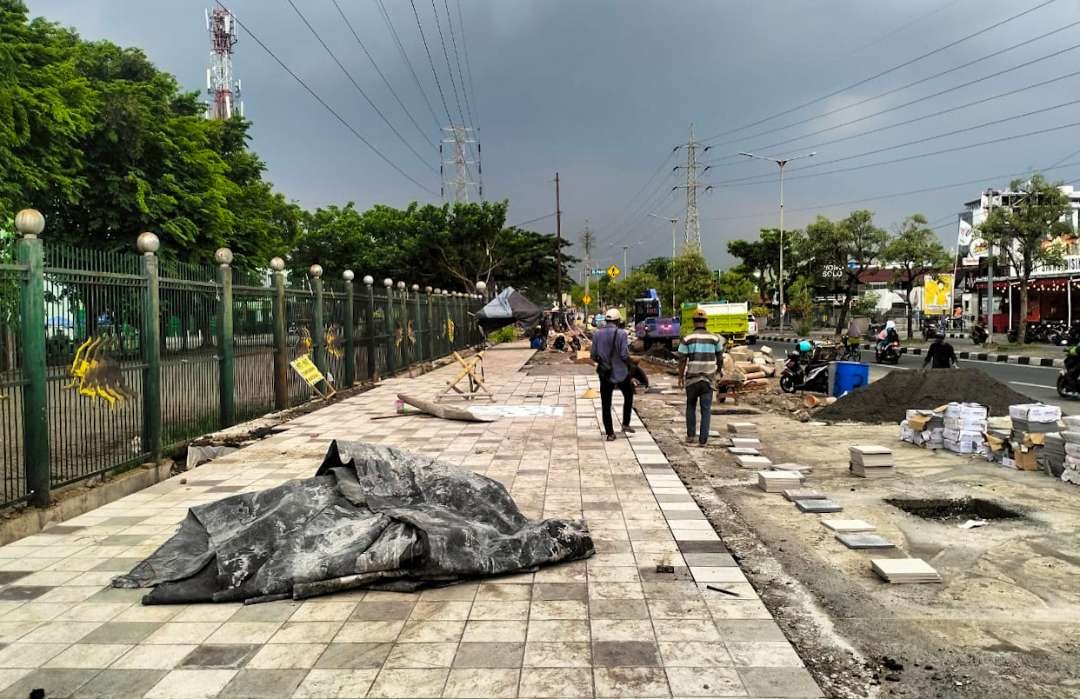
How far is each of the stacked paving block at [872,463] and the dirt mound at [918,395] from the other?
10.9 feet

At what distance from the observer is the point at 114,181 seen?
61.5 feet

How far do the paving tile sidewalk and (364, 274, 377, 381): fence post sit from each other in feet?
35.7

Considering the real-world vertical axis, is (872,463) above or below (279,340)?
below

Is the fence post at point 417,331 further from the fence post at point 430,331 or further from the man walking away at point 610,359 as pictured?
the man walking away at point 610,359

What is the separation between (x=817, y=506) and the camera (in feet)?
19.7

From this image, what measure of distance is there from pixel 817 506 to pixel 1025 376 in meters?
14.9

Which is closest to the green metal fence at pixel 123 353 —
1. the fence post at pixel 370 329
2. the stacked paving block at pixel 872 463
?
the fence post at pixel 370 329

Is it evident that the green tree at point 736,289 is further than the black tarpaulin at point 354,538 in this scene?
Yes

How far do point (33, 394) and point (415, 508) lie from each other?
333cm

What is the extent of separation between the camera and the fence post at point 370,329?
16.6 metres

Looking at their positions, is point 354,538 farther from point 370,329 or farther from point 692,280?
point 692,280

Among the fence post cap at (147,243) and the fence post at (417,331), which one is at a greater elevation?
the fence post cap at (147,243)

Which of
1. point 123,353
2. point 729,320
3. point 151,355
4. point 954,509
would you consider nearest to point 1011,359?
point 729,320

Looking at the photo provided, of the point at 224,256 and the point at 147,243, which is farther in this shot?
the point at 224,256
